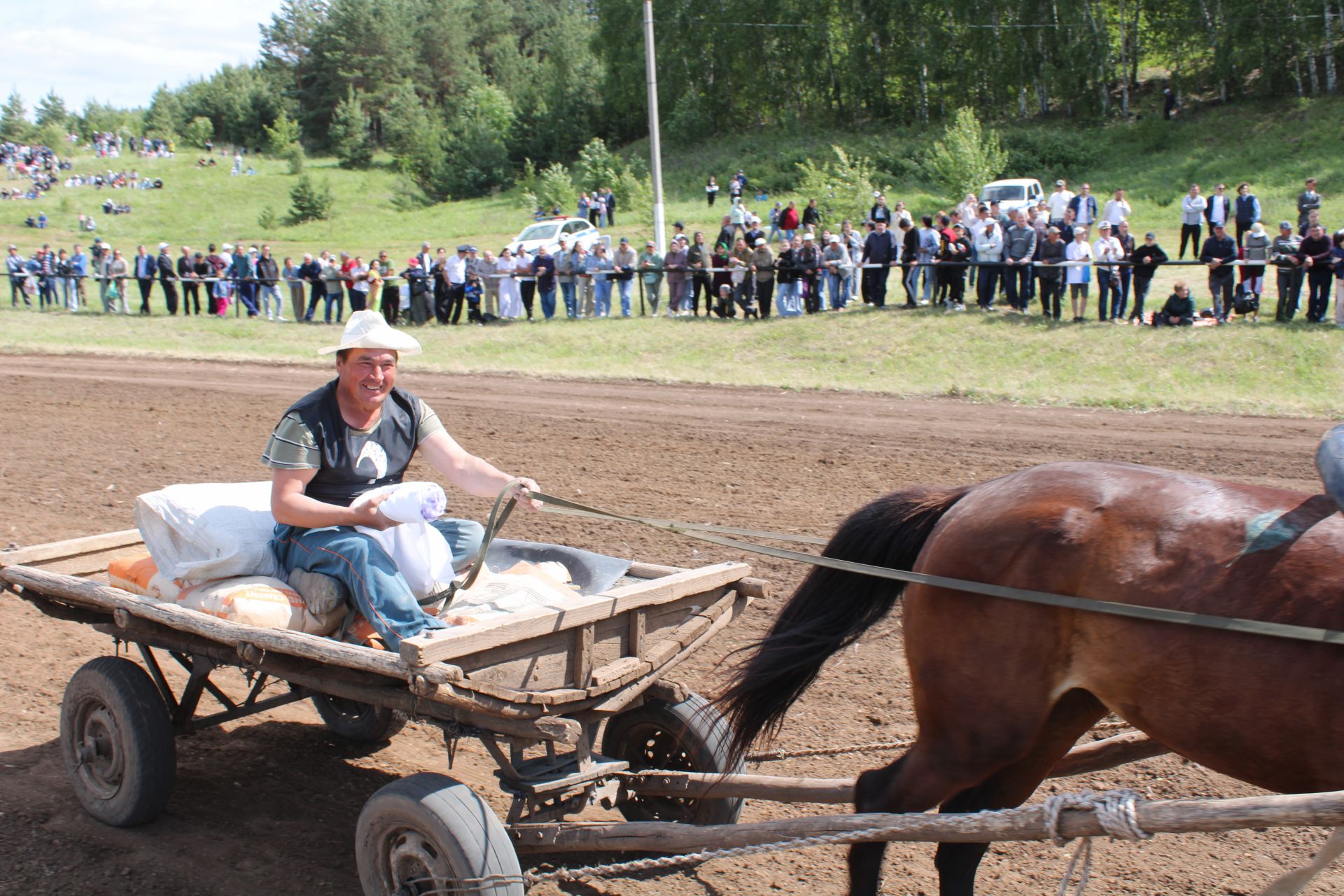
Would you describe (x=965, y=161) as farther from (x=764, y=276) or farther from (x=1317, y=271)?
(x=1317, y=271)

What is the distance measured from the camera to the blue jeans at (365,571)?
3848mm

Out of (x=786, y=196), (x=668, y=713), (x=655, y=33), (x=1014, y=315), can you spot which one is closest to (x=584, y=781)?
(x=668, y=713)

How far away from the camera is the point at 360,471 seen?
4.36m

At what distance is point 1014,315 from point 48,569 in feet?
46.0

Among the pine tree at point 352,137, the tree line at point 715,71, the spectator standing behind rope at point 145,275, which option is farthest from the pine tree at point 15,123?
the spectator standing behind rope at point 145,275

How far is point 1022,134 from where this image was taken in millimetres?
39406

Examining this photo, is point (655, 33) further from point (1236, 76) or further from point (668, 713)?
point (668, 713)

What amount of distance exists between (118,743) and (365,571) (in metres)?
1.34

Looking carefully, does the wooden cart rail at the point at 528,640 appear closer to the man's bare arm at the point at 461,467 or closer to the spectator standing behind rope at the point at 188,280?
the man's bare arm at the point at 461,467

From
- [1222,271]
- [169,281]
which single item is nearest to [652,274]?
[1222,271]

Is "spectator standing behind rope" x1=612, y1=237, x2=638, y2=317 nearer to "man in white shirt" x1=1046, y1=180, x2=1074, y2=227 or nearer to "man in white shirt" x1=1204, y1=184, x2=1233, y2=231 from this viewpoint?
"man in white shirt" x1=1046, y1=180, x2=1074, y2=227

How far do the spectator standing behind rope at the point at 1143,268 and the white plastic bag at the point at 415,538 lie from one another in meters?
13.7

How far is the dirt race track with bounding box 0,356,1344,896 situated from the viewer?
13.5 ft

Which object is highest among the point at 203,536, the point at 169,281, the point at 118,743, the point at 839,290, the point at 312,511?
the point at 169,281
